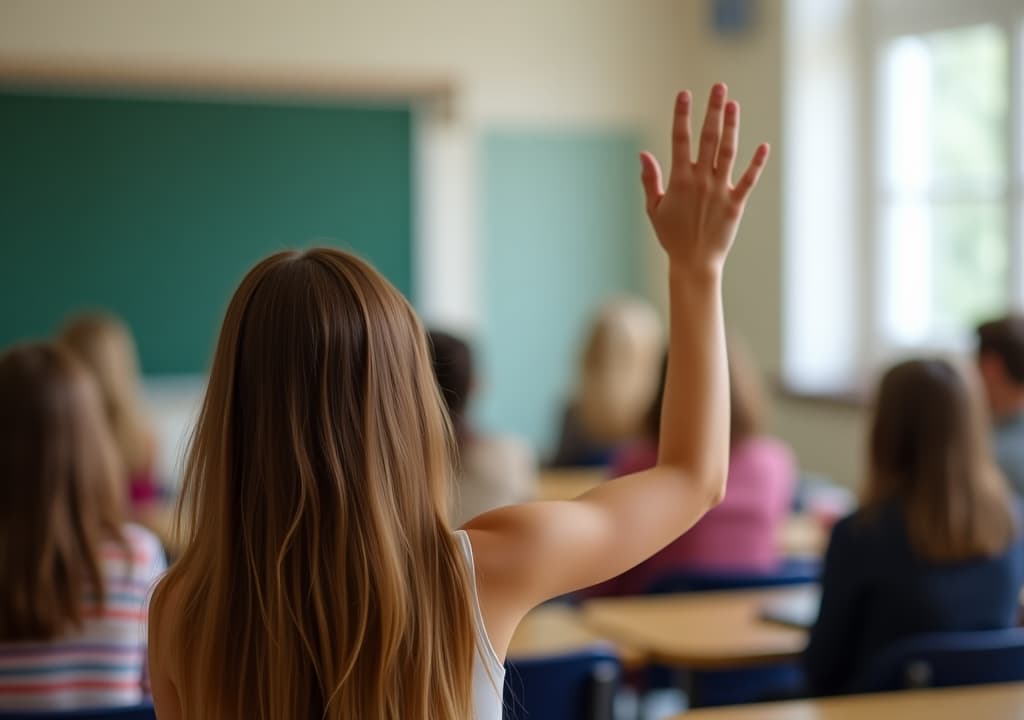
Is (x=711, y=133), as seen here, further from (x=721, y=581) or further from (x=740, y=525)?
(x=740, y=525)

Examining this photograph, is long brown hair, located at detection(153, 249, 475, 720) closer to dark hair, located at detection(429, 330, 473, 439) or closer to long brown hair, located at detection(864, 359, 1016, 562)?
long brown hair, located at detection(864, 359, 1016, 562)

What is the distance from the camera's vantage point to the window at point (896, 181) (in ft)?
18.8

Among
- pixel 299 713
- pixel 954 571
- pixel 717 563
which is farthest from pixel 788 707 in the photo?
pixel 717 563

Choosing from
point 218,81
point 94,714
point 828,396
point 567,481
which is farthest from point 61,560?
point 828,396

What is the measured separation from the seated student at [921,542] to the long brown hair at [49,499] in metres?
1.40

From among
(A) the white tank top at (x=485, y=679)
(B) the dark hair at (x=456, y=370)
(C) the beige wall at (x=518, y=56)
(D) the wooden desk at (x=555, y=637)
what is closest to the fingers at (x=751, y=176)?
(A) the white tank top at (x=485, y=679)

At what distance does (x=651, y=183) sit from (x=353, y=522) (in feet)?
1.48

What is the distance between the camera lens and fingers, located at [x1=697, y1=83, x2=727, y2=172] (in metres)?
1.28

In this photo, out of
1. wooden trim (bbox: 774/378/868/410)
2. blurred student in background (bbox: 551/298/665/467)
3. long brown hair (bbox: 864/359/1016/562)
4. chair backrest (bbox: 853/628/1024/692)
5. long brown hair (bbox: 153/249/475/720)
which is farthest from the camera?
wooden trim (bbox: 774/378/868/410)

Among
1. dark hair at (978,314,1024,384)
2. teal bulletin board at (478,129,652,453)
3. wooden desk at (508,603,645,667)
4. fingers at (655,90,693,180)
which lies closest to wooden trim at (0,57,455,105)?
teal bulletin board at (478,129,652,453)

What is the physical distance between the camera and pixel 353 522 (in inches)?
49.7

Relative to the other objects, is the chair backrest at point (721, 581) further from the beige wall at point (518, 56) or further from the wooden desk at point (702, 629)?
the beige wall at point (518, 56)

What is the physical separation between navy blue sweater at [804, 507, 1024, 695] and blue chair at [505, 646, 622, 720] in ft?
1.67

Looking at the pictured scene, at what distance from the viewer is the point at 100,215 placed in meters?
6.09
